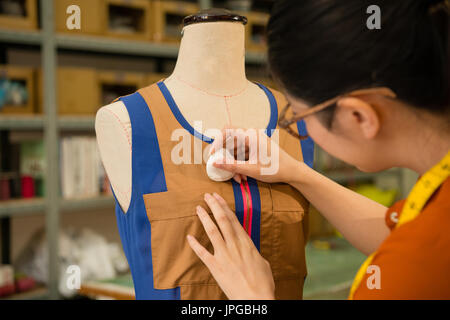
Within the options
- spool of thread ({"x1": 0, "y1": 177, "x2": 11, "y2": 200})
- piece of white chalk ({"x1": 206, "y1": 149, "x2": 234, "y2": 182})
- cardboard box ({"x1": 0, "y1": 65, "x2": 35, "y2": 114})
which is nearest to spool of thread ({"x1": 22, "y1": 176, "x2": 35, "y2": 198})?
→ spool of thread ({"x1": 0, "y1": 177, "x2": 11, "y2": 200})

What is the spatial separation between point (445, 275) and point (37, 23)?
7.02 ft

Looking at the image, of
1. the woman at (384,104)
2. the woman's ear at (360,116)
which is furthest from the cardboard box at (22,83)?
the woman's ear at (360,116)

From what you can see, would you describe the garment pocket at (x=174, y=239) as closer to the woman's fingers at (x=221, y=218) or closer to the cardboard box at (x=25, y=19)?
the woman's fingers at (x=221, y=218)

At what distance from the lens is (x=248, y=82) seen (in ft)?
3.22

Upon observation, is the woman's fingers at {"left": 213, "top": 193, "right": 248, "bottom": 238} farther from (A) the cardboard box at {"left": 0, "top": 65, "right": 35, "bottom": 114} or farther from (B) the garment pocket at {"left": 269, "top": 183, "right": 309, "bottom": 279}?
(A) the cardboard box at {"left": 0, "top": 65, "right": 35, "bottom": 114}

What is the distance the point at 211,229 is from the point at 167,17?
1931 millimetres

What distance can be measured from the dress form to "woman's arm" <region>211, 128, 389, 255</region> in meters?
0.09

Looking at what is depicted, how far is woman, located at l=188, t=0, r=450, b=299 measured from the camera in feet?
1.93

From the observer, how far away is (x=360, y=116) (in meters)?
0.63

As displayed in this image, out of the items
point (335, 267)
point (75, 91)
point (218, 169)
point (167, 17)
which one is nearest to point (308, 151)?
point (218, 169)

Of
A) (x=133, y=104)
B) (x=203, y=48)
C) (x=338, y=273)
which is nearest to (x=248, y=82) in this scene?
(x=203, y=48)

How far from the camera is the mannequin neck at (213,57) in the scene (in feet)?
2.92

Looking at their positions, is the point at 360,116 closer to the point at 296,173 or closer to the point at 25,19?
the point at 296,173

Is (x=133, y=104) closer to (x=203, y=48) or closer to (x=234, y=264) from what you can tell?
(x=203, y=48)
